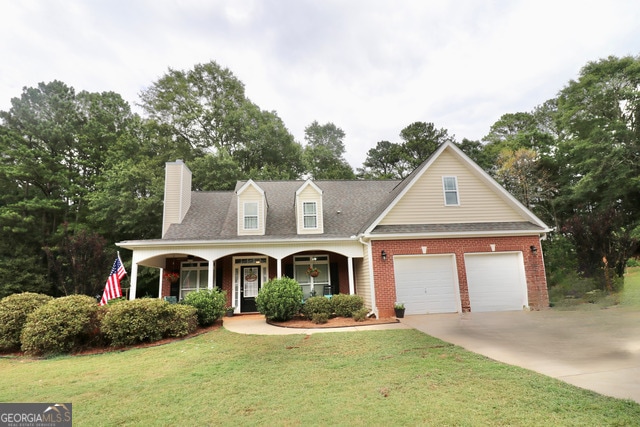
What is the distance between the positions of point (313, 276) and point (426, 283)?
4903mm

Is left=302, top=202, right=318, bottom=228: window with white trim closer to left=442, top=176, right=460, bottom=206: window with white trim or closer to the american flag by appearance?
left=442, top=176, right=460, bottom=206: window with white trim

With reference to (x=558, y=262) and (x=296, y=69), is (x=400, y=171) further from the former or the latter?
(x=296, y=69)

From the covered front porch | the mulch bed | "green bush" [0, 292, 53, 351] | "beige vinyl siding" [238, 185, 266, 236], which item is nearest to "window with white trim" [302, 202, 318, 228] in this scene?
the covered front porch

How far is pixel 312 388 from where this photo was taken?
15.4 ft

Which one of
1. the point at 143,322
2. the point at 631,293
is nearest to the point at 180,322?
the point at 143,322

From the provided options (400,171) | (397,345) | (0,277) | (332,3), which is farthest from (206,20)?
(400,171)

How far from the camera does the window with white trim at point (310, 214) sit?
14234 millimetres

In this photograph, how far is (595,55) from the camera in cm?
2234

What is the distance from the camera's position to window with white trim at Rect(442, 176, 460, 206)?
42.5 feet

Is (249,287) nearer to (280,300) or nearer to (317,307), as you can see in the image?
(280,300)

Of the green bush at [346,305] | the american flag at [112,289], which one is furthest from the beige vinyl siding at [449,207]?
the american flag at [112,289]

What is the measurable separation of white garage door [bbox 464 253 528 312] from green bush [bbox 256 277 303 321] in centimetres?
665

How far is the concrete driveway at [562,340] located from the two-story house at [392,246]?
1.24 m

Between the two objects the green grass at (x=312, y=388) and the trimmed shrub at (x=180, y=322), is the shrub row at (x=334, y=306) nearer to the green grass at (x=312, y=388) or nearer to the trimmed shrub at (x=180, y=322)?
the green grass at (x=312, y=388)
